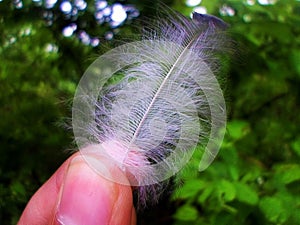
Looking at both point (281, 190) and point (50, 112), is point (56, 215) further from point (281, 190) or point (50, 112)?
point (50, 112)

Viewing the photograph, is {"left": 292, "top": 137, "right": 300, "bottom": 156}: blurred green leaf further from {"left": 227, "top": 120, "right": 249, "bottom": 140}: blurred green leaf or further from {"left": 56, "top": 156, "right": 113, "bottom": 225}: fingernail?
{"left": 56, "top": 156, "right": 113, "bottom": 225}: fingernail

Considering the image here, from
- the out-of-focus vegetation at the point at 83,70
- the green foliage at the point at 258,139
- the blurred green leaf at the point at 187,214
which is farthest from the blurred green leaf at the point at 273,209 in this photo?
the blurred green leaf at the point at 187,214

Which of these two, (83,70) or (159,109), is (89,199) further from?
(83,70)

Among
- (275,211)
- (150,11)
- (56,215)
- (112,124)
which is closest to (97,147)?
(112,124)

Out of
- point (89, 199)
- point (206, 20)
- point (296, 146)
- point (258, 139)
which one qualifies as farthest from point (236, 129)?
point (89, 199)

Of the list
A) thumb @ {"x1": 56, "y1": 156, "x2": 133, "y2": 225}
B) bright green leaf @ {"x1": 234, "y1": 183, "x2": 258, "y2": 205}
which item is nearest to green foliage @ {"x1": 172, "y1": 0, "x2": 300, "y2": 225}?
bright green leaf @ {"x1": 234, "y1": 183, "x2": 258, "y2": 205}

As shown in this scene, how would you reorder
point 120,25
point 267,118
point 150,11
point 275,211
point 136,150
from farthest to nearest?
point 267,118
point 120,25
point 150,11
point 275,211
point 136,150

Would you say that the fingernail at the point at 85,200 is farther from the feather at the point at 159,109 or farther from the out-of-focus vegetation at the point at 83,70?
the out-of-focus vegetation at the point at 83,70
